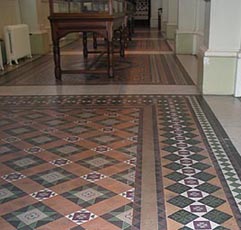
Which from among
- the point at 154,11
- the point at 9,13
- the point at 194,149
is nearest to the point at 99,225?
the point at 194,149

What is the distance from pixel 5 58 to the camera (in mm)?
6914

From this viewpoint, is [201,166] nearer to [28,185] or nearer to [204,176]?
[204,176]

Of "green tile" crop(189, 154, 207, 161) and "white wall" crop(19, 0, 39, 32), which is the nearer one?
"green tile" crop(189, 154, 207, 161)

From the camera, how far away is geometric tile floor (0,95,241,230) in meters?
1.92

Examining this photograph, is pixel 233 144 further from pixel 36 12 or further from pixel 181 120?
pixel 36 12

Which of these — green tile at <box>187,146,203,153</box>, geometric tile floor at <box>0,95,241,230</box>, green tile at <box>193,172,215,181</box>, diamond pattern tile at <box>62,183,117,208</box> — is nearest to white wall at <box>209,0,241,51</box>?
geometric tile floor at <box>0,95,241,230</box>

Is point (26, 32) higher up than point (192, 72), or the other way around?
point (26, 32)

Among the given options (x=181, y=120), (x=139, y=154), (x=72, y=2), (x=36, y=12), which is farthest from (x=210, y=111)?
(x=36, y=12)

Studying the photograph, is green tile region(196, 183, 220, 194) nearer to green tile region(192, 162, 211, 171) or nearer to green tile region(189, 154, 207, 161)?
green tile region(192, 162, 211, 171)

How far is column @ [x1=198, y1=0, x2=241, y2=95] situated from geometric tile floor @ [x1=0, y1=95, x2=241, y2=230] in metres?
0.53

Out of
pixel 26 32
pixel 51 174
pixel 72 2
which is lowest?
pixel 51 174

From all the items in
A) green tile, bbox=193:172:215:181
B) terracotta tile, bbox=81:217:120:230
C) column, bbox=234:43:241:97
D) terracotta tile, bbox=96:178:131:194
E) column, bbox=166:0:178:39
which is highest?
column, bbox=166:0:178:39

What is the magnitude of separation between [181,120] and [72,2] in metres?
3.12

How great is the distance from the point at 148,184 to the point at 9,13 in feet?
20.3
